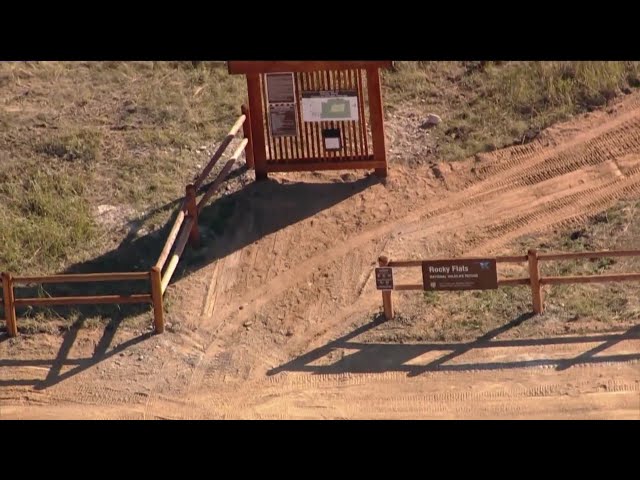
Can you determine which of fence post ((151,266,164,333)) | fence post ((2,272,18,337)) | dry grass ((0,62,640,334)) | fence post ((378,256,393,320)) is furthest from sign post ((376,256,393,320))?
fence post ((2,272,18,337))

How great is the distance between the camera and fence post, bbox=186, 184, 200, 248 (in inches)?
740

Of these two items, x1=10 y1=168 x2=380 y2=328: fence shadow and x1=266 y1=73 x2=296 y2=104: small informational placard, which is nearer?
x1=10 y1=168 x2=380 y2=328: fence shadow

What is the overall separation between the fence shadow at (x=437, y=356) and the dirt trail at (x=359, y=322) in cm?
2

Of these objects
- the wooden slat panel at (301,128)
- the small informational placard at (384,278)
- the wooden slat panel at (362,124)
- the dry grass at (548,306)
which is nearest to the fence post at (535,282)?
the dry grass at (548,306)

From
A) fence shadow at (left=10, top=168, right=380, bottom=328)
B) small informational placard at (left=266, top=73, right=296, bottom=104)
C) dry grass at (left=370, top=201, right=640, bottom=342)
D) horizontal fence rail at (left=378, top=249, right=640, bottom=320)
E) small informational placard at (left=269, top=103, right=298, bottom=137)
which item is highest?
small informational placard at (left=266, top=73, right=296, bottom=104)

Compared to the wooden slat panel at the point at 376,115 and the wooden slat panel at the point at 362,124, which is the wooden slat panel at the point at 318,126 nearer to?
the wooden slat panel at the point at 362,124

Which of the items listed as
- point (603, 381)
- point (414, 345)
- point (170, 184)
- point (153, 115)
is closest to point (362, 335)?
point (414, 345)

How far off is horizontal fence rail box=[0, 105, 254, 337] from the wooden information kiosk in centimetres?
75

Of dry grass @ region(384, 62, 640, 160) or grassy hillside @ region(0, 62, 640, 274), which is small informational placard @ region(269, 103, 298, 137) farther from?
dry grass @ region(384, 62, 640, 160)

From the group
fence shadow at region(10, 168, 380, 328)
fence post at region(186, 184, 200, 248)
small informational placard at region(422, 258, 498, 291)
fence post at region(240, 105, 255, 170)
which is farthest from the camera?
fence post at region(240, 105, 255, 170)

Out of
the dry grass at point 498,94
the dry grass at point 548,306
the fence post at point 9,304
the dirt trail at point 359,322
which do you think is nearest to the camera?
the dirt trail at point 359,322

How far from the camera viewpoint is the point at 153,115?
22.3 metres

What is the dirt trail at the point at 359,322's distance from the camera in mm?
15984

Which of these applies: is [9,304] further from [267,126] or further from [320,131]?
[320,131]
